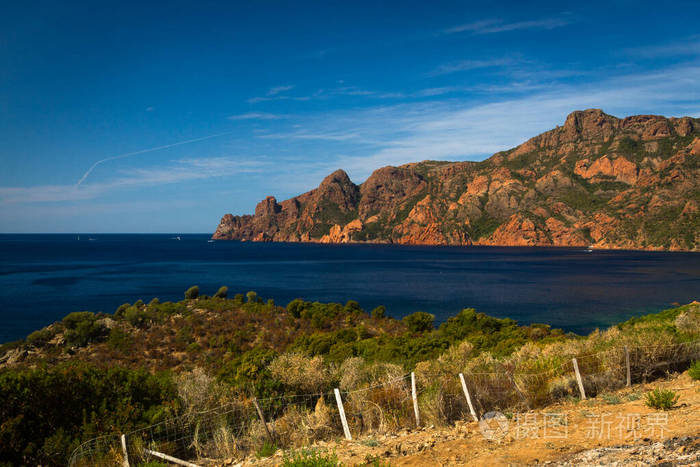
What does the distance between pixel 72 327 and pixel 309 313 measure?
1669 cm

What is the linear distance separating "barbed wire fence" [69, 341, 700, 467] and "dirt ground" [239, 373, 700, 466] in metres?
0.45

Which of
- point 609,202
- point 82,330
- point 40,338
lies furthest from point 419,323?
point 609,202

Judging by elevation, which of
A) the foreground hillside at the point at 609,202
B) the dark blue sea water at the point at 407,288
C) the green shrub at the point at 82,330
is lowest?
the dark blue sea water at the point at 407,288

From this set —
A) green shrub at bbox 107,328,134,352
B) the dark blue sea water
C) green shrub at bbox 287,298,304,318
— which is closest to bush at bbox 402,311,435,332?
green shrub at bbox 287,298,304,318

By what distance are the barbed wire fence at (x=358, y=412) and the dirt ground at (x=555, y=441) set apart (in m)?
0.45

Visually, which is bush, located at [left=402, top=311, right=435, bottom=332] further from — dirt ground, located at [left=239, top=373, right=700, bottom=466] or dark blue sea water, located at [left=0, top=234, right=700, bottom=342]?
dirt ground, located at [left=239, top=373, right=700, bottom=466]

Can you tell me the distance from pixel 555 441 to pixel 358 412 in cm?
336

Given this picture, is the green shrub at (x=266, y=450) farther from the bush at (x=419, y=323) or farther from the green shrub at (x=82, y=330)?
the green shrub at (x=82, y=330)

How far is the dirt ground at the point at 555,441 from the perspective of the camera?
16.3ft

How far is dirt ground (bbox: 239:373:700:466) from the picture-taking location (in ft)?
16.3

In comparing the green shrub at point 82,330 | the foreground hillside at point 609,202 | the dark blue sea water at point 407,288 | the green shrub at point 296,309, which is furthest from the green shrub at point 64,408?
the foreground hillside at point 609,202

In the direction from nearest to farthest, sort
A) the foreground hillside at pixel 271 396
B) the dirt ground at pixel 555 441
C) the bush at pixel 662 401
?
1. the dirt ground at pixel 555 441
2. the foreground hillside at pixel 271 396
3. the bush at pixel 662 401

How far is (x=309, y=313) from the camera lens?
111 ft

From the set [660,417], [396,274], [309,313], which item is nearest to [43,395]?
[660,417]
